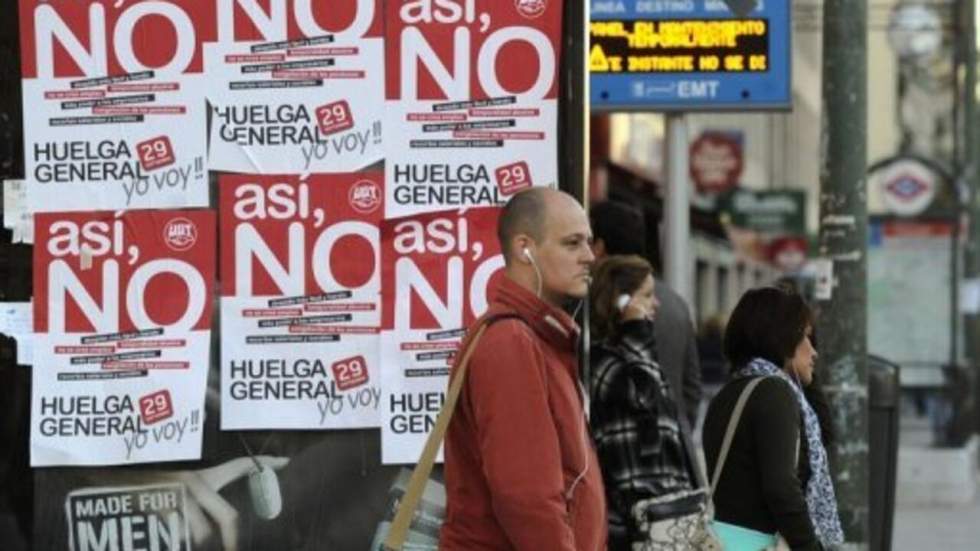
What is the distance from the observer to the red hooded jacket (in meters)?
4.29

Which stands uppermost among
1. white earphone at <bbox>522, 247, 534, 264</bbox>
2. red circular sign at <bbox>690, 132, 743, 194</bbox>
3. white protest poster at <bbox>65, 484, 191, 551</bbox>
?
red circular sign at <bbox>690, 132, 743, 194</bbox>

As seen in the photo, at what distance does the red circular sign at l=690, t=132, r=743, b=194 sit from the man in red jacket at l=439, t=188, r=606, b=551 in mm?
32875

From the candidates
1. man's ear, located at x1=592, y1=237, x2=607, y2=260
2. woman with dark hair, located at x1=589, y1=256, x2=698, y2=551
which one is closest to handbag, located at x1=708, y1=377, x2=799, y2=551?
woman with dark hair, located at x1=589, y1=256, x2=698, y2=551

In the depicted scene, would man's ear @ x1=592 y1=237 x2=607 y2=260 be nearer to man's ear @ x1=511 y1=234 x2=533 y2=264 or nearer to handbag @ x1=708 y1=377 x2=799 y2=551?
handbag @ x1=708 y1=377 x2=799 y2=551

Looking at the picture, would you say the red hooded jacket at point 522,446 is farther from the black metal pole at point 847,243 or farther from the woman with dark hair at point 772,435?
the black metal pole at point 847,243

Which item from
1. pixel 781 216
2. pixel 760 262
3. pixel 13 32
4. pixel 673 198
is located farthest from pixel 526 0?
pixel 760 262

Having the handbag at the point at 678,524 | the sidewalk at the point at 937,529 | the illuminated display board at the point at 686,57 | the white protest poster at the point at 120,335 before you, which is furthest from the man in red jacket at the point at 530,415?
the sidewalk at the point at 937,529

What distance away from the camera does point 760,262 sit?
176ft

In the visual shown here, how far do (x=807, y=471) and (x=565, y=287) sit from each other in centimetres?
149

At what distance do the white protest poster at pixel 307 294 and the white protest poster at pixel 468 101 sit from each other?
160mm

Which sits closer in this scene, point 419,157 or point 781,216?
point 419,157

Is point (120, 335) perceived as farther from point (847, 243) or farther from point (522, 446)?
point (847, 243)

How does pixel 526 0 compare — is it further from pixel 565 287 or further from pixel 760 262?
pixel 760 262

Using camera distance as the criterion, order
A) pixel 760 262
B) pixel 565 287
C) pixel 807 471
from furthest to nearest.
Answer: pixel 760 262
pixel 807 471
pixel 565 287
